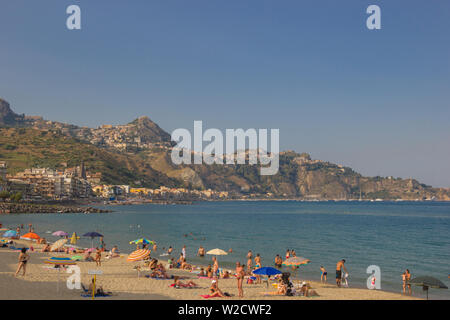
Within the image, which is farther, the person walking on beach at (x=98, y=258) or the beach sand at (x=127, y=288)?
the person walking on beach at (x=98, y=258)

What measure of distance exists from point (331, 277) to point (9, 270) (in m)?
23.4

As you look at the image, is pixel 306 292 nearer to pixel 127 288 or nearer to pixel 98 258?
pixel 127 288

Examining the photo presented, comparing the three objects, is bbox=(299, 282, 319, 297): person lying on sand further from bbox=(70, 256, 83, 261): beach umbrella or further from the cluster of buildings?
the cluster of buildings

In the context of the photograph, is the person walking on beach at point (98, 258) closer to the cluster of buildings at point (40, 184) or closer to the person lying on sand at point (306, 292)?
the person lying on sand at point (306, 292)

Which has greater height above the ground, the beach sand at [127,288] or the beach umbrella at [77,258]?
the beach sand at [127,288]

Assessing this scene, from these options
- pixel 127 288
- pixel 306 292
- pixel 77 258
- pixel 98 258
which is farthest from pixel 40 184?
pixel 306 292

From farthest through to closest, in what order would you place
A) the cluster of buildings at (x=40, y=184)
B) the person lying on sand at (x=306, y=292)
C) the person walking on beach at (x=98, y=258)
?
the cluster of buildings at (x=40, y=184)
the person walking on beach at (x=98, y=258)
the person lying on sand at (x=306, y=292)

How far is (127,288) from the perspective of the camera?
2200cm

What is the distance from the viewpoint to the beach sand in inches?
762

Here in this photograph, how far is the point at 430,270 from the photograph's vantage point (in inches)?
1479

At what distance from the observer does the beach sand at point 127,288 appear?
1936 centimetres

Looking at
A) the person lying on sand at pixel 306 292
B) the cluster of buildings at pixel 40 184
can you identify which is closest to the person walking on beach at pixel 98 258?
the person lying on sand at pixel 306 292

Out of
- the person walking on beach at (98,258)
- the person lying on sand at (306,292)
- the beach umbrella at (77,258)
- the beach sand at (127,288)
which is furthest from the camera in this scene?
the beach umbrella at (77,258)
